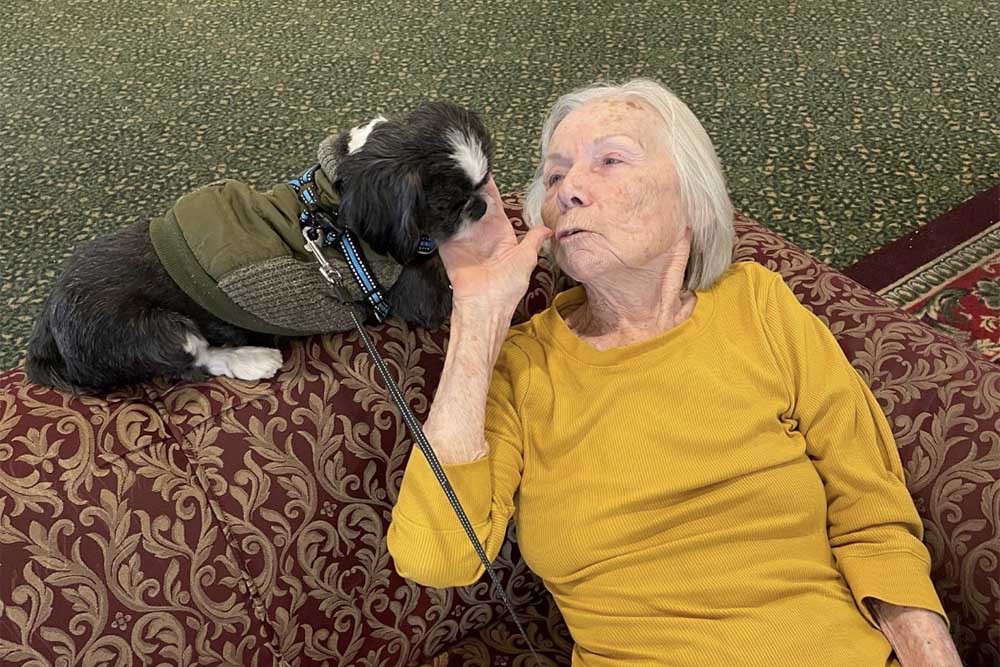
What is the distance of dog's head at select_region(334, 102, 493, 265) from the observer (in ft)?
3.76

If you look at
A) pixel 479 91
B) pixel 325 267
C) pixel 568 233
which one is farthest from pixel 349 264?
pixel 479 91

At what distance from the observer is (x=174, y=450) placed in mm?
1138

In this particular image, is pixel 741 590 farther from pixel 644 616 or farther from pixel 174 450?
pixel 174 450

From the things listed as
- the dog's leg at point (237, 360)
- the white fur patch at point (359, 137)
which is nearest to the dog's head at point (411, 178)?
the white fur patch at point (359, 137)

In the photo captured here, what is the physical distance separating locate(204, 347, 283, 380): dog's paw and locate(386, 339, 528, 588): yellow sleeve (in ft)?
0.84

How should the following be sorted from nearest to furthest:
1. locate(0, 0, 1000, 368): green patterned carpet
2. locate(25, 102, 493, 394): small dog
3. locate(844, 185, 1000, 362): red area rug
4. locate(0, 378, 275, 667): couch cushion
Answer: locate(0, 378, 275, 667): couch cushion → locate(25, 102, 493, 394): small dog → locate(844, 185, 1000, 362): red area rug → locate(0, 0, 1000, 368): green patterned carpet

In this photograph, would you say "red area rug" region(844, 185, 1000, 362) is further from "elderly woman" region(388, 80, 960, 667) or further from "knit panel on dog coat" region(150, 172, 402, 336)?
"knit panel on dog coat" region(150, 172, 402, 336)

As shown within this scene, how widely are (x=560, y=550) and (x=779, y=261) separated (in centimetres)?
63

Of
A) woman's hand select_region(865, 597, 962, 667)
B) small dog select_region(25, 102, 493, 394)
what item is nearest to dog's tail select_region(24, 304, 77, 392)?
small dog select_region(25, 102, 493, 394)

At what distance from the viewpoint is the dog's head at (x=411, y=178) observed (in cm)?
114

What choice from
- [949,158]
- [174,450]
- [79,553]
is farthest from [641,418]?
[949,158]

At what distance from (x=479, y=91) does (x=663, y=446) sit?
2.04m

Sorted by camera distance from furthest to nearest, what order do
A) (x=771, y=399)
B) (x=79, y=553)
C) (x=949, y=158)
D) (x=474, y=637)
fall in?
(x=949, y=158)
(x=474, y=637)
(x=771, y=399)
(x=79, y=553)

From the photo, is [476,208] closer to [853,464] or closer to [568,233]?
[568,233]
